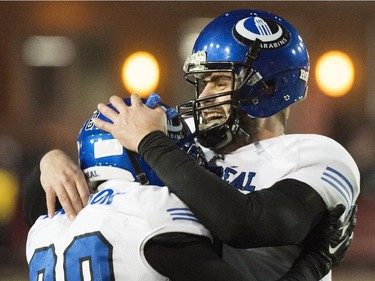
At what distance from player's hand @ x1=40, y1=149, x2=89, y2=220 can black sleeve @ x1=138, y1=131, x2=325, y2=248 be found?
238 mm

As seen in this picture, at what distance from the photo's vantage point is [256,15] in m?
2.51

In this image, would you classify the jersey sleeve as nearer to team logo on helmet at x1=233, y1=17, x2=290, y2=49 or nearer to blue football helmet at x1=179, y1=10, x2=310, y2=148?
blue football helmet at x1=179, y1=10, x2=310, y2=148

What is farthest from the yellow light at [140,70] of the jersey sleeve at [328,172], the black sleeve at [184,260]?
the black sleeve at [184,260]

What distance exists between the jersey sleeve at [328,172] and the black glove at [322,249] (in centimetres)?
5

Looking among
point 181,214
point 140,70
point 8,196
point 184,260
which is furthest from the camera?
point 140,70

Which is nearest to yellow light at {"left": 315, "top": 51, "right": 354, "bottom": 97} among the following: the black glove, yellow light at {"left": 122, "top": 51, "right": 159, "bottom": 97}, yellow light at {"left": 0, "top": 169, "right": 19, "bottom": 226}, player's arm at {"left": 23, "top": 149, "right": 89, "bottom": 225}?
yellow light at {"left": 122, "top": 51, "right": 159, "bottom": 97}

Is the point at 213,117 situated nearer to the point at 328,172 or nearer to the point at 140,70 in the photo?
the point at 328,172

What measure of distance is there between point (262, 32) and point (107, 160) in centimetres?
71

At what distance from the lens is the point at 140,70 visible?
840cm

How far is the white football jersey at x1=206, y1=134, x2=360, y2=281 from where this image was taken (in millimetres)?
2170

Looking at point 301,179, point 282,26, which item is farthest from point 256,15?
point 301,179

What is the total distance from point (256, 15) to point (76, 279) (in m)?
1.08

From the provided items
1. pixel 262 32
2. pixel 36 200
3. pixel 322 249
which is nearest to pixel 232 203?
pixel 322 249

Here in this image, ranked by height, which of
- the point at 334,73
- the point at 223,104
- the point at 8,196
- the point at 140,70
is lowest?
the point at 8,196
